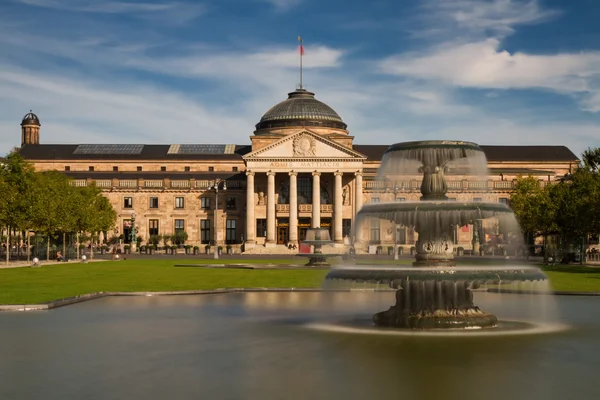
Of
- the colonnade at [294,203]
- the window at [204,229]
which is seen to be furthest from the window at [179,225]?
the colonnade at [294,203]

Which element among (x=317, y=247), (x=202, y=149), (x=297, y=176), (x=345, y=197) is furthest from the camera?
(x=202, y=149)

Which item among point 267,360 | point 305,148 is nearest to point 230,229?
point 305,148

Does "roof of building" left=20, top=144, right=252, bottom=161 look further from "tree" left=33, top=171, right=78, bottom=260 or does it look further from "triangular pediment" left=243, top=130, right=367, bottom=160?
"tree" left=33, top=171, right=78, bottom=260

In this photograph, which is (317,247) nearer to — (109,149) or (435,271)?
(435,271)

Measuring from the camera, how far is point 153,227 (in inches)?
5098

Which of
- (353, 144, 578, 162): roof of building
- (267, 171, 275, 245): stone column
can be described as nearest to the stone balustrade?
(267, 171, 275, 245): stone column

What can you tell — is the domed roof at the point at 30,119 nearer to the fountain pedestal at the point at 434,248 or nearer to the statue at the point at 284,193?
the statue at the point at 284,193

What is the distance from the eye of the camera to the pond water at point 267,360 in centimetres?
1341

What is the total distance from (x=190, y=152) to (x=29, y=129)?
34.0 metres

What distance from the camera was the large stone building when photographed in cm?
11956

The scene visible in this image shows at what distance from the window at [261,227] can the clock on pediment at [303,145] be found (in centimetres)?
1185

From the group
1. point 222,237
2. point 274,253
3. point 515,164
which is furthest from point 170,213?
A: point 515,164

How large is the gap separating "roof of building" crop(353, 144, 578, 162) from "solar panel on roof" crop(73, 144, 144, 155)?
37.5 m

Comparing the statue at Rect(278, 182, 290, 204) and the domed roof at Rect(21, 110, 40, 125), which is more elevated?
the domed roof at Rect(21, 110, 40, 125)
